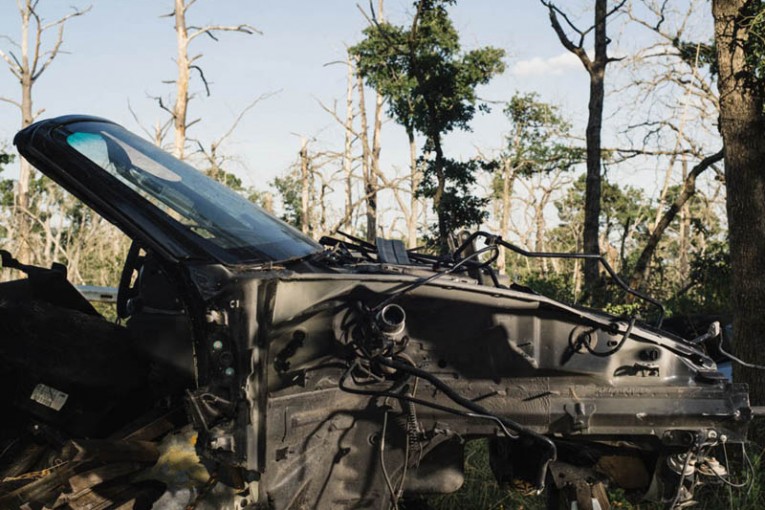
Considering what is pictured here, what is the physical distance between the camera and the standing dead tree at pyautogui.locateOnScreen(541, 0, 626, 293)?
48.5 ft

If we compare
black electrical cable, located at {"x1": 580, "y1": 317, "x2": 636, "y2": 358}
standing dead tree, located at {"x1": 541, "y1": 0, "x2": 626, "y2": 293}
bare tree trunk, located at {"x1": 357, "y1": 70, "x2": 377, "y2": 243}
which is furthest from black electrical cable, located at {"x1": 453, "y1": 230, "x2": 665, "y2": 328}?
bare tree trunk, located at {"x1": 357, "y1": 70, "x2": 377, "y2": 243}

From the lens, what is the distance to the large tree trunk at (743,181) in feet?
18.5

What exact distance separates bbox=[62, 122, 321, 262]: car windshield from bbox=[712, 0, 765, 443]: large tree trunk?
353 centimetres

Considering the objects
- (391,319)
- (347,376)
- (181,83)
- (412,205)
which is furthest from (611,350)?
(412,205)

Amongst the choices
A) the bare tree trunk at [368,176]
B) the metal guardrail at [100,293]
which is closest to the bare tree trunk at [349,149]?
the bare tree trunk at [368,176]

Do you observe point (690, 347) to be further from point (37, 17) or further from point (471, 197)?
point (37, 17)

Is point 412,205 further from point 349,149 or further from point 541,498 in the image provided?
point 541,498

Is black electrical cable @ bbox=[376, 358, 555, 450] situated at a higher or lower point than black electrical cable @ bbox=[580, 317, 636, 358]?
lower

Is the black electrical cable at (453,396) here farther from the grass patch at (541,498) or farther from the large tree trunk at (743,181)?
the large tree trunk at (743,181)

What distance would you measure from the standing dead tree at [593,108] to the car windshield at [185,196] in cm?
1156

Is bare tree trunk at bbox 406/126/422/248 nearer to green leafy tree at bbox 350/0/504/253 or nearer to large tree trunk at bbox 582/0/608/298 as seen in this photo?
green leafy tree at bbox 350/0/504/253

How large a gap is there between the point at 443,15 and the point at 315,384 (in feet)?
63.9

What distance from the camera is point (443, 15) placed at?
21109mm

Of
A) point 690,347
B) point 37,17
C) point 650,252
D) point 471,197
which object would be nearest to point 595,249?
point 650,252
